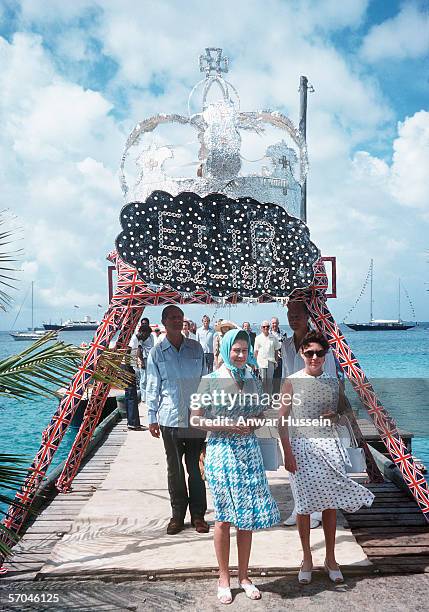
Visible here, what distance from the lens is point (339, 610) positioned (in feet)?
13.0

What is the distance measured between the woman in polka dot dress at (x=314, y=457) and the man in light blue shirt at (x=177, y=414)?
1.25 meters

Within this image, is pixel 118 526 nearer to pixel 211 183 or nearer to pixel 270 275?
pixel 270 275

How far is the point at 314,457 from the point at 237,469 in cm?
64

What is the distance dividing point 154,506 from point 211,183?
10.9 feet

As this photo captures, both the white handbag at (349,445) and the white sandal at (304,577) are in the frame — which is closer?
the white sandal at (304,577)

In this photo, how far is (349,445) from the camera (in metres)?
4.92

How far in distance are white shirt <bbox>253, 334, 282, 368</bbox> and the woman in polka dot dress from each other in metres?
9.29

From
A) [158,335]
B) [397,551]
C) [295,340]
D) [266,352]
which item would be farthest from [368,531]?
[158,335]

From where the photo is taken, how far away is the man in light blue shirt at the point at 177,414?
5.50 m

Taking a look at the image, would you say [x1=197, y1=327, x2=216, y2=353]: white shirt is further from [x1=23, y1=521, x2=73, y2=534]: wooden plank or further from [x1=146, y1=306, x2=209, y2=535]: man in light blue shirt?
[x1=23, y1=521, x2=73, y2=534]: wooden plank

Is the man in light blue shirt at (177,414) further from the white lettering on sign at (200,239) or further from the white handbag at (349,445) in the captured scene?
the white handbag at (349,445)

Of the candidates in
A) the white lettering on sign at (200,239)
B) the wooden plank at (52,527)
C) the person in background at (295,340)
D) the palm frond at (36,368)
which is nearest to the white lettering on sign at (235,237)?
the white lettering on sign at (200,239)

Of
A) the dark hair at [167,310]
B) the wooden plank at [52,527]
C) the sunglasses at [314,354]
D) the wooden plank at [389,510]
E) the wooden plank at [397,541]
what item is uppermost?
the dark hair at [167,310]

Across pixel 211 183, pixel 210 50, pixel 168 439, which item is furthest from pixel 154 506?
pixel 210 50
